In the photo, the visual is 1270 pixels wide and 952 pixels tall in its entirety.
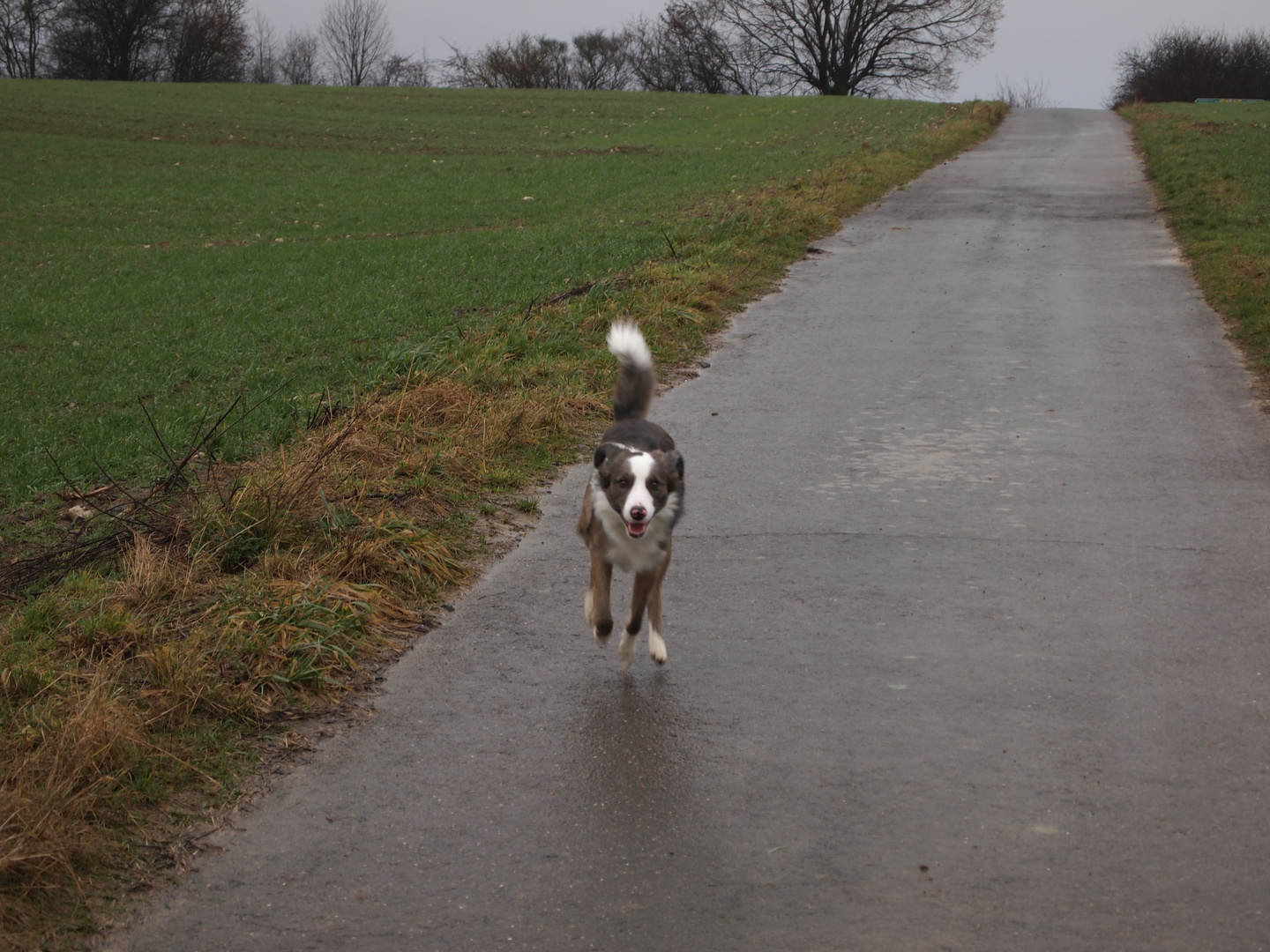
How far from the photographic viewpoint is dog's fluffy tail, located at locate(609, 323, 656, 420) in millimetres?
6852

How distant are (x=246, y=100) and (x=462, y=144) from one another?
648 inches

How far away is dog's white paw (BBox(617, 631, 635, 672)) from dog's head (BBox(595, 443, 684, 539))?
487 millimetres

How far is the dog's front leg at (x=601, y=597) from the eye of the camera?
5.62 metres

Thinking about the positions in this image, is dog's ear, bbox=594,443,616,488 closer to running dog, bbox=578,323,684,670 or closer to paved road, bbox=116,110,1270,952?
running dog, bbox=578,323,684,670

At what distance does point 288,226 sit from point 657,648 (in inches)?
887

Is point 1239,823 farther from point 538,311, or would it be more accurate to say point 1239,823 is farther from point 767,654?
point 538,311

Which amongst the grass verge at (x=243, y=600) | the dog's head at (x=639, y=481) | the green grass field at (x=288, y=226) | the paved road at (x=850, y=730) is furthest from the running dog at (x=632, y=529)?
the green grass field at (x=288, y=226)

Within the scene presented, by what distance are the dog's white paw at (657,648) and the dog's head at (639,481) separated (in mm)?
563

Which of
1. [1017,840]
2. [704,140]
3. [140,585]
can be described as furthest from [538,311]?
[704,140]

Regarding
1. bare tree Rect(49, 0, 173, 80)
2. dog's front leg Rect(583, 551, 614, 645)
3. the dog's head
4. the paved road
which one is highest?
bare tree Rect(49, 0, 173, 80)

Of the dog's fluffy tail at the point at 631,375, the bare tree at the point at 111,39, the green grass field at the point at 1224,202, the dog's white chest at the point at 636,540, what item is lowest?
the dog's white chest at the point at 636,540

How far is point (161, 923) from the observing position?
12.3ft

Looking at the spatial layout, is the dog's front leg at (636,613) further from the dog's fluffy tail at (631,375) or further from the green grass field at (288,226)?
the green grass field at (288,226)

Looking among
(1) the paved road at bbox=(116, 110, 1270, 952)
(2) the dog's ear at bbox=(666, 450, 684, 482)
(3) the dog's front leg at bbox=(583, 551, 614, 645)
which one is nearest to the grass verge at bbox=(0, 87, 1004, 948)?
(1) the paved road at bbox=(116, 110, 1270, 952)
